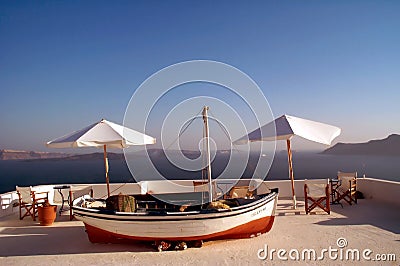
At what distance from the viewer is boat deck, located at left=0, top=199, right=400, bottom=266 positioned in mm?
4578

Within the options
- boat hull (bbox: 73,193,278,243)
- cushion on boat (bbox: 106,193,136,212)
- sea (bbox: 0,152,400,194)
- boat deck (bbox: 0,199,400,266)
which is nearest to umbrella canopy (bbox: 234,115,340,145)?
boat deck (bbox: 0,199,400,266)

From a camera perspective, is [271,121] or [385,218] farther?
[271,121]

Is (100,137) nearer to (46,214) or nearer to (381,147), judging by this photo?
(46,214)

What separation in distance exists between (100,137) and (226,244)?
3.46m

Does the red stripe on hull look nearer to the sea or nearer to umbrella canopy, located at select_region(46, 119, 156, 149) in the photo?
umbrella canopy, located at select_region(46, 119, 156, 149)

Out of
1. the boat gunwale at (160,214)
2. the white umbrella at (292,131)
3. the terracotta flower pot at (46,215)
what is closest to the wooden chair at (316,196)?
the white umbrella at (292,131)

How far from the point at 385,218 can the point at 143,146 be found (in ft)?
18.3

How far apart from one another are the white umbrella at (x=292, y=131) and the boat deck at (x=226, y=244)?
1.66 m

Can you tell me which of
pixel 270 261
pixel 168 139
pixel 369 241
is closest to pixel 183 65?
pixel 168 139

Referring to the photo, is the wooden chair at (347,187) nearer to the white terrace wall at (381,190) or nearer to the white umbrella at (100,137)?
the white terrace wall at (381,190)

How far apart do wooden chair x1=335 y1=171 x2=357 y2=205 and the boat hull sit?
11.8 feet

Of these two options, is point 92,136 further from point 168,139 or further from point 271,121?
point 271,121

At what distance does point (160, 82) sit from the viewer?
640 centimetres

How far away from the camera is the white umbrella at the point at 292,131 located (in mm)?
6836
